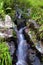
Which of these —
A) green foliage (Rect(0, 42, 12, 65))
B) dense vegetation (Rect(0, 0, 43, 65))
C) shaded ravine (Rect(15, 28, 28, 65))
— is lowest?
shaded ravine (Rect(15, 28, 28, 65))

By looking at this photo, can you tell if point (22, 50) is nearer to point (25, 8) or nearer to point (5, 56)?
point (5, 56)

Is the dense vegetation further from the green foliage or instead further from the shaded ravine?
the green foliage

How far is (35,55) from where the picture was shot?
9.98 metres

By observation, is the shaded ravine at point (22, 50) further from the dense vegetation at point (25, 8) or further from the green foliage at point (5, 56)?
the dense vegetation at point (25, 8)

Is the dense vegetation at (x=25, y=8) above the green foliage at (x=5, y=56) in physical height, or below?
above

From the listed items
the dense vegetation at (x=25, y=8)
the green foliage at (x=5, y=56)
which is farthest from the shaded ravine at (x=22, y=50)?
the dense vegetation at (x=25, y=8)

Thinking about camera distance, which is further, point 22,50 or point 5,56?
point 22,50

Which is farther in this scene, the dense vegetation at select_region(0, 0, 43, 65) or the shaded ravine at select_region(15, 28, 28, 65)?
the dense vegetation at select_region(0, 0, 43, 65)

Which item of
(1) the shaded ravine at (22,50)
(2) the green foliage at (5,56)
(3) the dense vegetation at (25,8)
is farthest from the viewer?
(3) the dense vegetation at (25,8)

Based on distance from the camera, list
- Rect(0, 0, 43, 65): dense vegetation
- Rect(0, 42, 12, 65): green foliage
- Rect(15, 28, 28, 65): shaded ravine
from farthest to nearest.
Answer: Rect(0, 0, 43, 65): dense vegetation < Rect(15, 28, 28, 65): shaded ravine < Rect(0, 42, 12, 65): green foliage

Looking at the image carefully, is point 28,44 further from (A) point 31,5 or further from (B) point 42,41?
(A) point 31,5

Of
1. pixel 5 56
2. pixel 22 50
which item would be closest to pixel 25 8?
pixel 22 50

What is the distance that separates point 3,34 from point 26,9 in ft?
12.6

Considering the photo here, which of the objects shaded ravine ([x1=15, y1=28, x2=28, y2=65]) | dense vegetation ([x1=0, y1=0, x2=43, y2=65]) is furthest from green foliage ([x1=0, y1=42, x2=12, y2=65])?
dense vegetation ([x1=0, y1=0, x2=43, y2=65])
